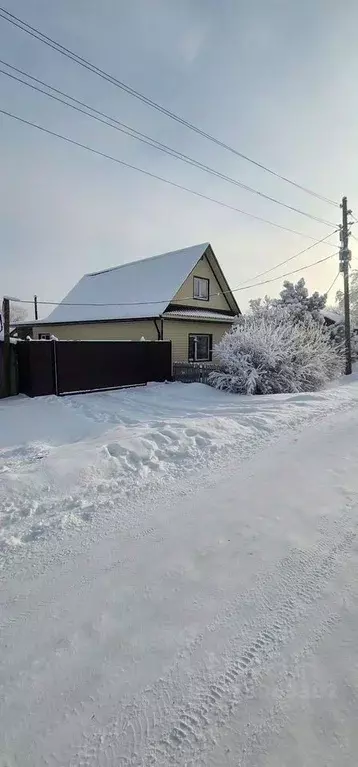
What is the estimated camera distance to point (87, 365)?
434 inches

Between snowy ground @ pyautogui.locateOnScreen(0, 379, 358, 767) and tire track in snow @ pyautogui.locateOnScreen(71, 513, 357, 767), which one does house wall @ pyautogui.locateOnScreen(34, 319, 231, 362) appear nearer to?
snowy ground @ pyautogui.locateOnScreen(0, 379, 358, 767)

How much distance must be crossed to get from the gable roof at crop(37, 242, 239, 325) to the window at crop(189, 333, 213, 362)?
2.34 metres

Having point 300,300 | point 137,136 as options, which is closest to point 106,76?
point 137,136

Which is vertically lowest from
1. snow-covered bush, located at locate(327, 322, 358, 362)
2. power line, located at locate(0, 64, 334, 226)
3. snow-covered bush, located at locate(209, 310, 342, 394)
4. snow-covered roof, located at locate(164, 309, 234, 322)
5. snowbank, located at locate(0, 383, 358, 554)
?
snowbank, located at locate(0, 383, 358, 554)

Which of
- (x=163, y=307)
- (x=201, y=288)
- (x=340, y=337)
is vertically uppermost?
(x=201, y=288)

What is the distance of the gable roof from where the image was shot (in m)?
17.1

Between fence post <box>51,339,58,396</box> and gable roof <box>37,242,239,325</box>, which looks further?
gable roof <box>37,242,239,325</box>

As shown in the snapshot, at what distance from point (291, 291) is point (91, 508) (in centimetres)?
2014

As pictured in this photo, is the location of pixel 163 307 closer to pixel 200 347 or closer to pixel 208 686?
pixel 200 347

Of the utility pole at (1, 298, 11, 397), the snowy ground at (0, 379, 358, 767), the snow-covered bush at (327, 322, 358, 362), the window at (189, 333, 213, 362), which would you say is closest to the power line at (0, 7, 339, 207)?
the utility pole at (1, 298, 11, 397)

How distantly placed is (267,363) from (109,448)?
7754 mm

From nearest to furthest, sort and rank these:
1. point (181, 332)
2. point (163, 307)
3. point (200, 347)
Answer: point (163, 307), point (181, 332), point (200, 347)

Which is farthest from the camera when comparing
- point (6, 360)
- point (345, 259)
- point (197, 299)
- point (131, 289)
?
point (131, 289)

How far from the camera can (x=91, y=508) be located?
363 centimetres
